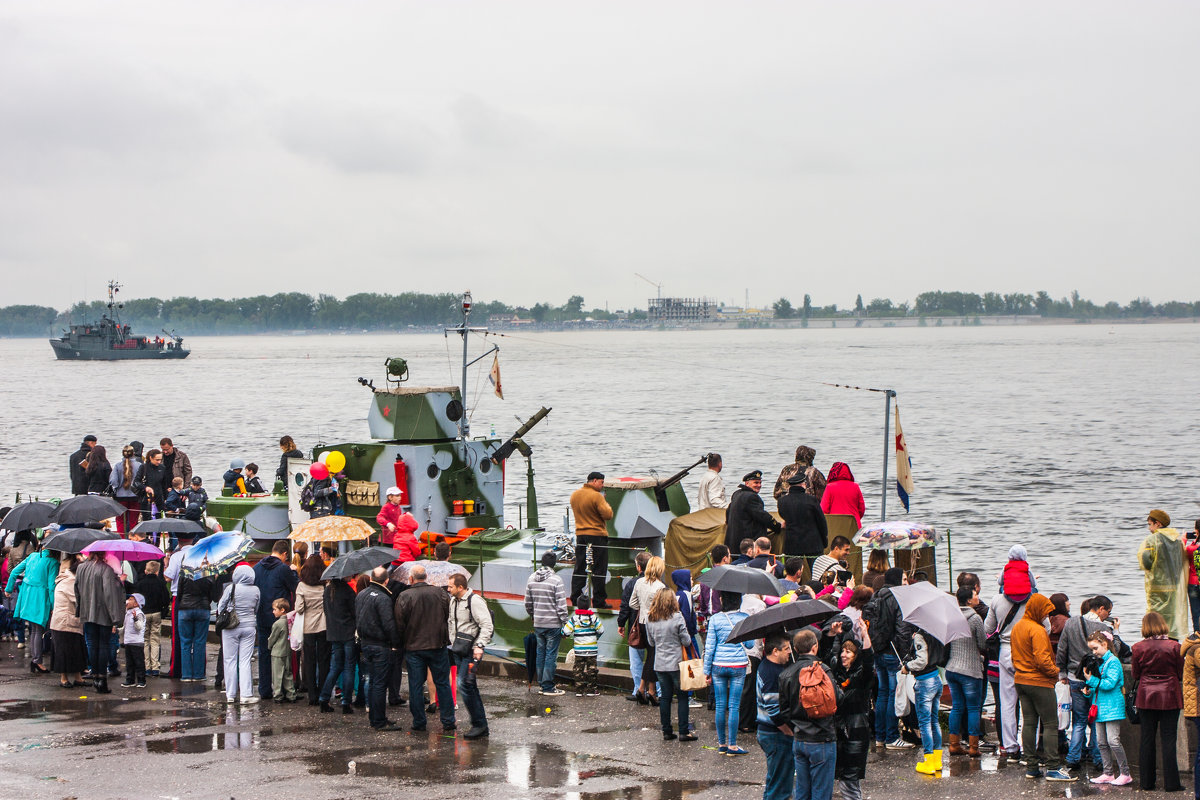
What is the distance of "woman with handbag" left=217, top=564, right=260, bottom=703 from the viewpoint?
46.7 feet

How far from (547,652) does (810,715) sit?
5.55 m

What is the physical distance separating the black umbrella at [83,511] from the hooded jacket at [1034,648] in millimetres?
11522

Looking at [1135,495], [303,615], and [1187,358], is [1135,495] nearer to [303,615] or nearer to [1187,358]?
[303,615]

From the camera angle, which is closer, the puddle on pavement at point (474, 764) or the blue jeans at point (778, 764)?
the blue jeans at point (778, 764)

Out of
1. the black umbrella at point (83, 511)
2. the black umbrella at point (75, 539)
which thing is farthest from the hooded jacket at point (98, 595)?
the black umbrella at point (83, 511)

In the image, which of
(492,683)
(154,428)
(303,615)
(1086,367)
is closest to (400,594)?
(303,615)

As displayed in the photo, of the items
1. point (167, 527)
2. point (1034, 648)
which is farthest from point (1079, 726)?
point (167, 527)

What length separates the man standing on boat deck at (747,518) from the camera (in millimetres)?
15000

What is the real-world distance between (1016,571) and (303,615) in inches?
292

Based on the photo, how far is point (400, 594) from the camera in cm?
1294

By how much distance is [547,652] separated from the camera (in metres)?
14.4

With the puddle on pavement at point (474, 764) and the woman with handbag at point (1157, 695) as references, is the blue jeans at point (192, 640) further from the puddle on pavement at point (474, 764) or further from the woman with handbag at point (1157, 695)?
the woman with handbag at point (1157, 695)

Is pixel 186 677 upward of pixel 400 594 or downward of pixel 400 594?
downward

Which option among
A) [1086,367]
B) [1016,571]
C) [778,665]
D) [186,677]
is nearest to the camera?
[778,665]
